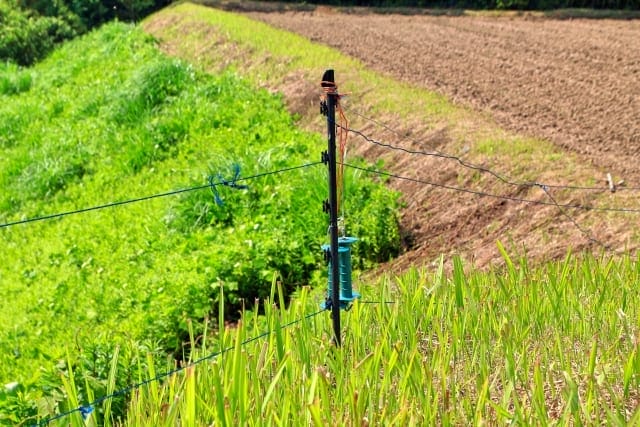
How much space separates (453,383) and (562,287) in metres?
0.96

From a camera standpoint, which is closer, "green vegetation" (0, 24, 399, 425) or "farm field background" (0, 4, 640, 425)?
"farm field background" (0, 4, 640, 425)

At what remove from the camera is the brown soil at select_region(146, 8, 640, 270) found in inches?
245

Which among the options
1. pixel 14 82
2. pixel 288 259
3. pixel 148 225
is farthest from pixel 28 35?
pixel 288 259

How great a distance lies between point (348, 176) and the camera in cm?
735

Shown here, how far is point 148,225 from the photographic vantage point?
830cm

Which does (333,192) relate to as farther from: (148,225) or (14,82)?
Result: (14,82)

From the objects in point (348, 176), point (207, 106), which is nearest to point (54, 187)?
point (207, 106)

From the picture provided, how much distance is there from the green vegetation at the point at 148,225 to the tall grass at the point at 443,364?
3.68 feet

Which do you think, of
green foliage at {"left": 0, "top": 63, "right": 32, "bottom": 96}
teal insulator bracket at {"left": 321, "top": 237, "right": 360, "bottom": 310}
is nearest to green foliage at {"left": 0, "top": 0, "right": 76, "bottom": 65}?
green foliage at {"left": 0, "top": 63, "right": 32, "bottom": 96}

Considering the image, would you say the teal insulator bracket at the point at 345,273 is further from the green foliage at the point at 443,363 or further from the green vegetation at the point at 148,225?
the green vegetation at the point at 148,225

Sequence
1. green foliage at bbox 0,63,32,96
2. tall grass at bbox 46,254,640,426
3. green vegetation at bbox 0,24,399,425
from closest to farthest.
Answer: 1. tall grass at bbox 46,254,640,426
2. green vegetation at bbox 0,24,399,425
3. green foliage at bbox 0,63,32,96

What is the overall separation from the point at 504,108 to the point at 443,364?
21.8 feet

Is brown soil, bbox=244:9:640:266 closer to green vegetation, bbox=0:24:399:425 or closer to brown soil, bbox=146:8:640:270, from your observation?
Answer: brown soil, bbox=146:8:640:270

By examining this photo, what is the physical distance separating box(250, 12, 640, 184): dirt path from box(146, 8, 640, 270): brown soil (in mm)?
18
